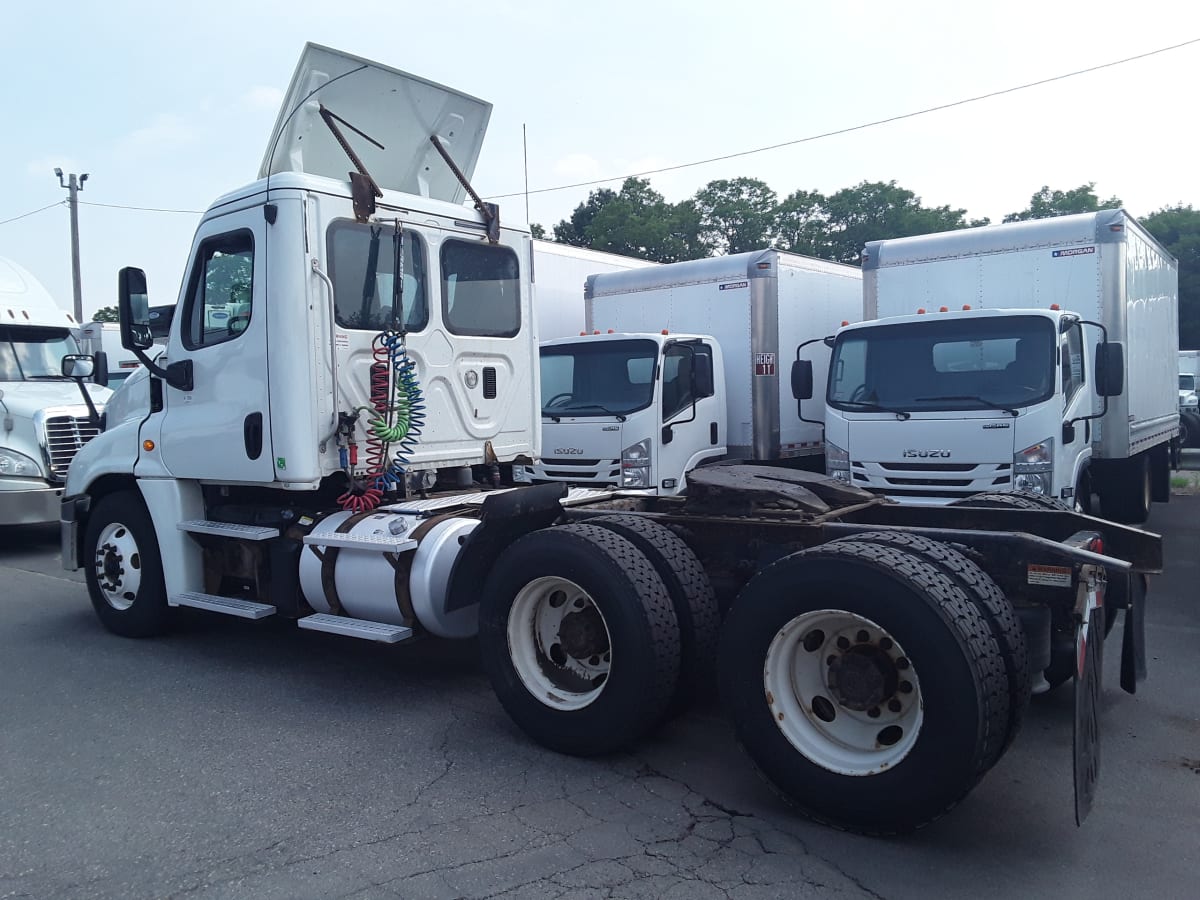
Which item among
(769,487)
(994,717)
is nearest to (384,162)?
(769,487)

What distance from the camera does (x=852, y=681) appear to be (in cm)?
388

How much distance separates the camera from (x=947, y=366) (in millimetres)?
8359

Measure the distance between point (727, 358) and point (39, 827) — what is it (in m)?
8.08

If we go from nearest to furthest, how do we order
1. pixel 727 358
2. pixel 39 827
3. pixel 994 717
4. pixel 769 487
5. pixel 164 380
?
pixel 994 717 → pixel 39 827 → pixel 769 487 → pixel 164 380 → pixel 727 358

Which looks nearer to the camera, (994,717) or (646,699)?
(994,717)

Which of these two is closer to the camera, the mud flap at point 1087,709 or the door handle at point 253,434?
the mud flap at point 1087,709

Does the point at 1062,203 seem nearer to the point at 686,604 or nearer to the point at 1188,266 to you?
the point at 1188,266

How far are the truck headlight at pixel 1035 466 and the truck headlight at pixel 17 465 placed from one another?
1016 cm

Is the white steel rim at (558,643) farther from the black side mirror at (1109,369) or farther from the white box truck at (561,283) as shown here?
the white box truck at (561,283)

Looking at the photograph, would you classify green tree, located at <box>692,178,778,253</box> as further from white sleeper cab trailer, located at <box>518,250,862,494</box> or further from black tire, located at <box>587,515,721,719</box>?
black tire, located at <box>587,515,721,719</box>

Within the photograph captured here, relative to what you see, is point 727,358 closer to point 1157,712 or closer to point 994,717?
point 1157,712

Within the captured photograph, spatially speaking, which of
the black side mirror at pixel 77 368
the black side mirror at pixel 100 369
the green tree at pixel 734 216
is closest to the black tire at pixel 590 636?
the black side mirror at pixel 100 369

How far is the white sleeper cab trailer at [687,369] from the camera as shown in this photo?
9.48 metres

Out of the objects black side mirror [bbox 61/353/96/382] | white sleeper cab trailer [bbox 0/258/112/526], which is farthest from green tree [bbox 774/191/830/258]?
black side mirror [bbox 61/353/96/382]
